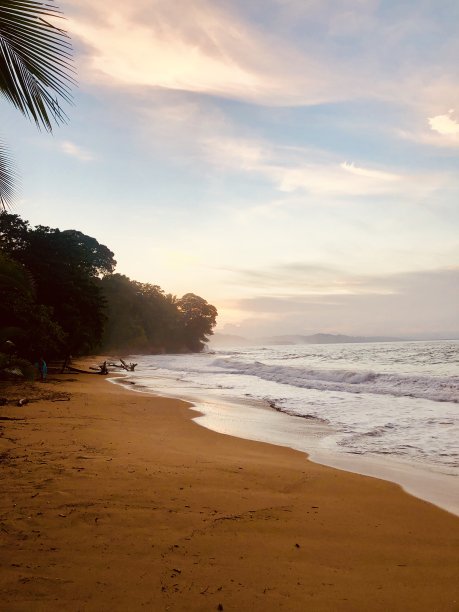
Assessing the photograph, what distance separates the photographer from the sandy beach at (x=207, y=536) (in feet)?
8.71

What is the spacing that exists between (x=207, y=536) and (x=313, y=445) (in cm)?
500

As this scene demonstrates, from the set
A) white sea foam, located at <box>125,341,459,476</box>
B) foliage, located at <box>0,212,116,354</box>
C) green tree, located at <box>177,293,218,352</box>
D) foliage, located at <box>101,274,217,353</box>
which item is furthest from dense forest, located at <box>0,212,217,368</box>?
green tree, located at <box>177,293,218,352</box>

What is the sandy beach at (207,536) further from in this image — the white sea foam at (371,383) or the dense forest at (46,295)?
the white sea foam at (371,383)

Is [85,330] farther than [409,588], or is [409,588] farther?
[85,330]

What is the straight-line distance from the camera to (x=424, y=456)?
7.08m

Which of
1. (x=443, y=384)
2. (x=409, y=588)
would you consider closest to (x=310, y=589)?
(x=409, y=588)

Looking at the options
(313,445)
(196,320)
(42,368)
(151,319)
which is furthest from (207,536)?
(196,320)

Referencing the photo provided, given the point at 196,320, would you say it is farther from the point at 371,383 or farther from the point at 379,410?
the point at 379,410

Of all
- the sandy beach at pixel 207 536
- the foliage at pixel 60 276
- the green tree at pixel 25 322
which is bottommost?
the sandy beach at pixel 207 536

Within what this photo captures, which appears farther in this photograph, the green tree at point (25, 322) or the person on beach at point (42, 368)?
the person on beach at point (42, 368)

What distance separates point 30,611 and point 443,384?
63.5 ft

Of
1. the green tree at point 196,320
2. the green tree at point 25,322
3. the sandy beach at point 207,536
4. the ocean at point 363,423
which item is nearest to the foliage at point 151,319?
the green tree at point 196,320

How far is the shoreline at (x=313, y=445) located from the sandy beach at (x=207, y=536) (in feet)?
1.20

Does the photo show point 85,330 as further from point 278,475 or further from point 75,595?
point 75,595
